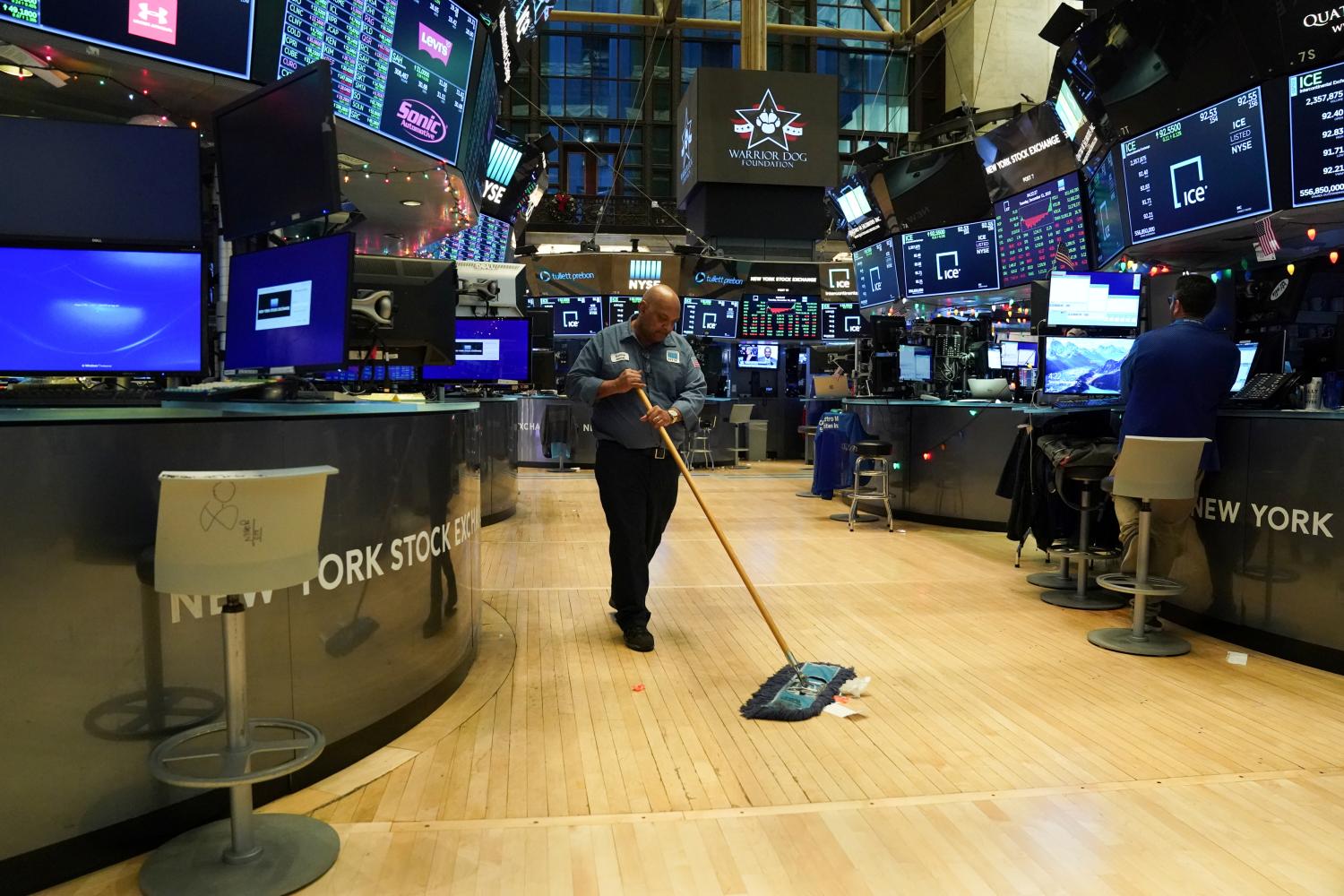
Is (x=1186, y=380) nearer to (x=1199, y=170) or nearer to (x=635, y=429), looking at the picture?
(x=1199, y=170)

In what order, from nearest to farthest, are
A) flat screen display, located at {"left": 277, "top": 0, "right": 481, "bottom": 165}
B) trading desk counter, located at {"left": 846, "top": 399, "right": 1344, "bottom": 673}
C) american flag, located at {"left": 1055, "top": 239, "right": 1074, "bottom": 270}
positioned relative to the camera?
1. trading desk counter, located at {"left": 846, "top": 399, "right": 1344, "bottom": 673}
2. flat screen display, located at {"left": 277, "top": 0, "right": 481, "bottom": 165}
3. american flag, located at {"left": 1055, "top": 239, "right": 1074, "bottom": 270}

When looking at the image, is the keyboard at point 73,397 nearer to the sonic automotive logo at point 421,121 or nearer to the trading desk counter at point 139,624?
the trading desk counter at point 139,624

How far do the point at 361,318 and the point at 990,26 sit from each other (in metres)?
16.1

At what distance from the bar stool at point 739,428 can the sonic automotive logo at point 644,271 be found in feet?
9.95

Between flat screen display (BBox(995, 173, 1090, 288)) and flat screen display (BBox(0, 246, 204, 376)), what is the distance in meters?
6.93

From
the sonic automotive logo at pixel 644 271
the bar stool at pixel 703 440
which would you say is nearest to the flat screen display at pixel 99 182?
the bar stool at pixel 703 440

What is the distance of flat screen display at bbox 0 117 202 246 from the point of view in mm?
2869

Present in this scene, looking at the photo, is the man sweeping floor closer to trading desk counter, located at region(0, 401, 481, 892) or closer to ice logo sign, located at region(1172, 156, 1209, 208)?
trading desk counter, located at region(0, 401, 481, 892)

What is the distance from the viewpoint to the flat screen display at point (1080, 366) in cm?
565

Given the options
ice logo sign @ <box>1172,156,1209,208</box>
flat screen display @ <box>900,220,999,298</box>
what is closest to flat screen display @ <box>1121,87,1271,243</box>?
ice logo sign @ <box>1172,156,1209,208</box>

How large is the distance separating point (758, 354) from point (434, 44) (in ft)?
32.0

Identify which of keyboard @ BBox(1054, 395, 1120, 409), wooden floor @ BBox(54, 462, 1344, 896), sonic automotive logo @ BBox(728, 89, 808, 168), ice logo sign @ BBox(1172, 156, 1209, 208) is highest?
sonic automotive logo @ BBox(728, 89, 808, 168)

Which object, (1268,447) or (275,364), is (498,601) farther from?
(1268,447)

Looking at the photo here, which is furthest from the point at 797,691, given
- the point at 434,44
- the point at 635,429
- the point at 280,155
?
the point at 434,44
